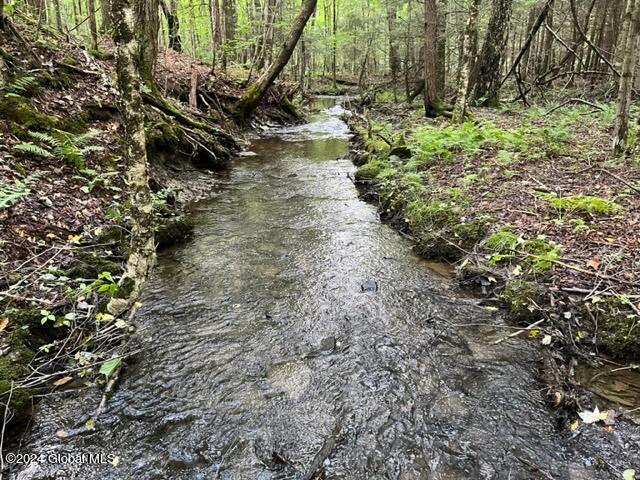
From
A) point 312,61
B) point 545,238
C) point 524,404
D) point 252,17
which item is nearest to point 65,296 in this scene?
point 524,404

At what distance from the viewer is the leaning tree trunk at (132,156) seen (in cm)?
455

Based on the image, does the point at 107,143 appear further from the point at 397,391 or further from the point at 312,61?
the point at 312,61

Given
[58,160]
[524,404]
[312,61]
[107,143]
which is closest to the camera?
[524,404]

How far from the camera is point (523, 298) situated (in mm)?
4801

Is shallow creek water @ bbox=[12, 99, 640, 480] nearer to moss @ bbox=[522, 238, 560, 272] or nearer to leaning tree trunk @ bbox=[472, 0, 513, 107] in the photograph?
moss @ bbox=[522, 238, 560, 272]

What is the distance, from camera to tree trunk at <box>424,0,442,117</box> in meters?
14.4

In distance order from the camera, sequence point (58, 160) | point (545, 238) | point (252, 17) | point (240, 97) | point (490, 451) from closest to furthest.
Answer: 1. point (490, 451)
2. point (545, 238)
3. point (58, 160)
4. point (240, 97)
5. point (252, 17)

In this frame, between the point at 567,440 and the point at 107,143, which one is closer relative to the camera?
the point at 567,440

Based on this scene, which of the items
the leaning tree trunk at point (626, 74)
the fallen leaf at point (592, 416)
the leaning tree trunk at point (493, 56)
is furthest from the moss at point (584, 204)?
the leaning tree trunk at point (493, 56)

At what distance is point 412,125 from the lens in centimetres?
1458

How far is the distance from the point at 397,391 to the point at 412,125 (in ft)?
40.5

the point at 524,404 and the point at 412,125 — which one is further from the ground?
the point at 412,125

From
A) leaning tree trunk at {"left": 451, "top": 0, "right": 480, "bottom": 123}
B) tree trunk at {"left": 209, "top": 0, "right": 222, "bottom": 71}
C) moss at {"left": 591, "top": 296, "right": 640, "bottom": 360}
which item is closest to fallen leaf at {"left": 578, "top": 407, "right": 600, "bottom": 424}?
moss at {"left": 591, "top": 296, "right": 640, "bottom": 360}

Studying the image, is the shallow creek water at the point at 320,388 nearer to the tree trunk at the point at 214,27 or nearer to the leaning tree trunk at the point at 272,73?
the leaning tree trunk at the point at 272,73
